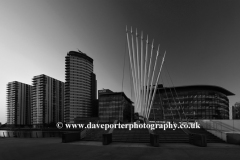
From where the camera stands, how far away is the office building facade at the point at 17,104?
182000mm

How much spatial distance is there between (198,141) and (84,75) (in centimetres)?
14440

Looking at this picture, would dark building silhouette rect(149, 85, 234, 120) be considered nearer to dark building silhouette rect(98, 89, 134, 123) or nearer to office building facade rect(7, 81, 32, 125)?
dark building silhouette rect(98, 89, 134, 123)

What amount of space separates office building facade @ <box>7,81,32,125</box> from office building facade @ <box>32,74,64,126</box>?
31297mm

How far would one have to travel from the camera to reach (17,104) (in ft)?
605

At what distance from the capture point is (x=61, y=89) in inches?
7411

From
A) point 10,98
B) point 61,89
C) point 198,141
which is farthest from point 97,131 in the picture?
point 10,98

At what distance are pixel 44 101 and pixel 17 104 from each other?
43.4 metres

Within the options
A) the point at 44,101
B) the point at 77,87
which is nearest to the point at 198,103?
the point at 77,87

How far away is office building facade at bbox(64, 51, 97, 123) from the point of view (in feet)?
473

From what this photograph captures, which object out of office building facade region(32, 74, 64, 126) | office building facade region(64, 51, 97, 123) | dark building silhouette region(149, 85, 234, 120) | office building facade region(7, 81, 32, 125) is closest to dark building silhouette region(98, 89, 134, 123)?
dark building silhouette region(149, 85, 234, 120)

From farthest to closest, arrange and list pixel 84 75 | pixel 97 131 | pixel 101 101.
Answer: pixel 84 75
pixel 101 101
pixel 97 131

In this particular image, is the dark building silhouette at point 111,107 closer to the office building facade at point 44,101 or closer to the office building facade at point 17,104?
the office building facade at point 44,101

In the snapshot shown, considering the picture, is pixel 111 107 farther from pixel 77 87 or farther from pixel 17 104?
pixel 17 104

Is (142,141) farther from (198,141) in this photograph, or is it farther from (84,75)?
(84,75)
